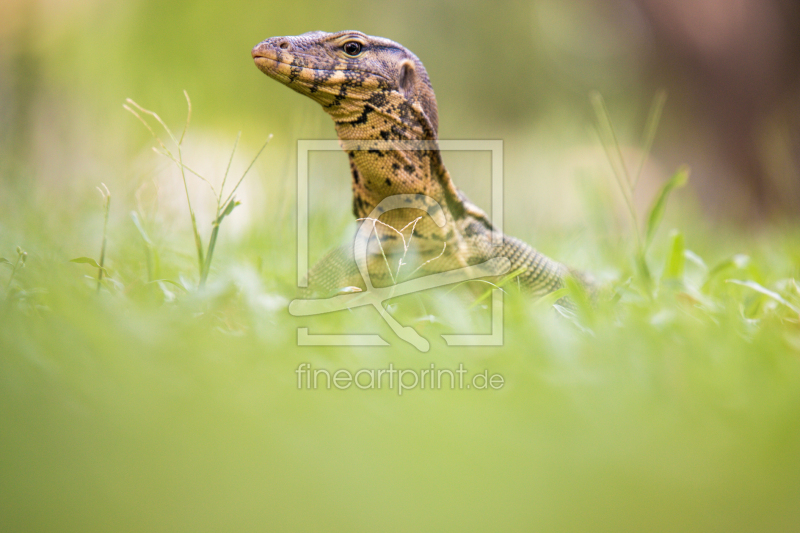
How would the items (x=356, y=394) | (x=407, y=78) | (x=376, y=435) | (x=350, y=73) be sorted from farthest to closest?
(x=407, y=78) < (x=350, y=73) < (x=356, y=394) < (x=376, y=435)

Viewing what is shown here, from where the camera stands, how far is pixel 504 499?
37.8 inches

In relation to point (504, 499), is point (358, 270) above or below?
above

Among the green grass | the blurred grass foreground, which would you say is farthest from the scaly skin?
the green grass

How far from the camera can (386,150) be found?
2.23m

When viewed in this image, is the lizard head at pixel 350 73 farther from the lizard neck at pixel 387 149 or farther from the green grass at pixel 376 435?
the green grass at pixel 376 435

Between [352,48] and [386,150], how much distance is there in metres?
0.46

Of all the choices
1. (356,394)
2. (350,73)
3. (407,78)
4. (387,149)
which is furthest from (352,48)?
(356,394)

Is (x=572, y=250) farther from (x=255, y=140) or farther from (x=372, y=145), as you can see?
(x=255, y=140)

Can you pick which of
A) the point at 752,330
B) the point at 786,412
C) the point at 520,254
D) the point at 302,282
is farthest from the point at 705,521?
the point at 302,282

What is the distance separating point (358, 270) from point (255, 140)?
8.14ft

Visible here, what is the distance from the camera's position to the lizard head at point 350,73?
214 cm

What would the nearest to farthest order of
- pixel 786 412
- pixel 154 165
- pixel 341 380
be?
pixel 786 412 → pixel 341 380 → pixel 154 165

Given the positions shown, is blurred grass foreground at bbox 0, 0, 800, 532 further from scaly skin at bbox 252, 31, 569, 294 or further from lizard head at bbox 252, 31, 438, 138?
lizard head at bbox 252, 31, 438, 138

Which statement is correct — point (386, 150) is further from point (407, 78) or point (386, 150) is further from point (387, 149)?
point (407, 78)
